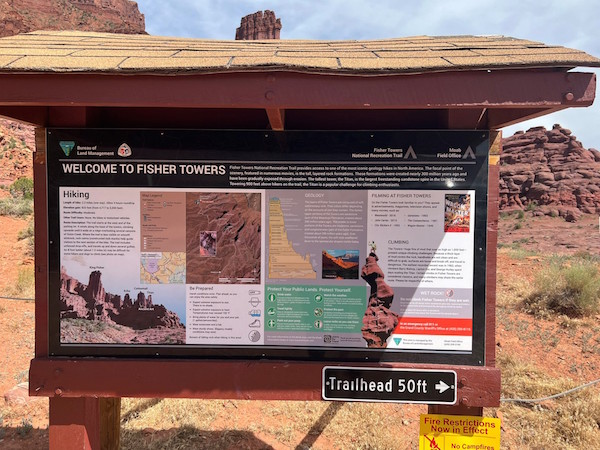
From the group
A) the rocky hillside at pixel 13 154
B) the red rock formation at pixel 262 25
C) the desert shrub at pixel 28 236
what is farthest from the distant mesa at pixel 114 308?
the red rock formation at pixel 262 25

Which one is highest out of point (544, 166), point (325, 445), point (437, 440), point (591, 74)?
point (544, 166)

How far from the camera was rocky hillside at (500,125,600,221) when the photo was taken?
32.7 metres

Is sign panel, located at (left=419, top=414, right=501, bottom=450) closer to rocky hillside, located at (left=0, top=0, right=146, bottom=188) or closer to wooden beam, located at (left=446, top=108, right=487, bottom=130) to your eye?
wooden beam, located at (left=446, top=108, right=487, bottom=130)

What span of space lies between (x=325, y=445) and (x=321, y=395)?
1741 mm

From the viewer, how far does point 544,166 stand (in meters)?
37.9

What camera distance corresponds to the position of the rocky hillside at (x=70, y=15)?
113 feet

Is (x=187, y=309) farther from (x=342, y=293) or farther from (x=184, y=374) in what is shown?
(x=342, y=293)

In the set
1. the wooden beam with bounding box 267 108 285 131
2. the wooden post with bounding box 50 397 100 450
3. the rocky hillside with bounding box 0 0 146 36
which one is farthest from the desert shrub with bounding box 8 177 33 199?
the rocky hillside with bounding box 0 0 146 36

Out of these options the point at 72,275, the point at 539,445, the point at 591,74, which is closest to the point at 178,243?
the point at 72,275

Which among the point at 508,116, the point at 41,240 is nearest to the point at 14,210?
the point at 41,240

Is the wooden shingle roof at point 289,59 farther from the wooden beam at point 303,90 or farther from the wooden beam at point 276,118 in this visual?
the wooden beam at point 276,118

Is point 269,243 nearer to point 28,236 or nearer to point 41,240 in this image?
point 41,240

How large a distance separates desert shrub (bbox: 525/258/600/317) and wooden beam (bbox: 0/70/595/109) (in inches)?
255

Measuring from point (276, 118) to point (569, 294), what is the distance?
7.30m
